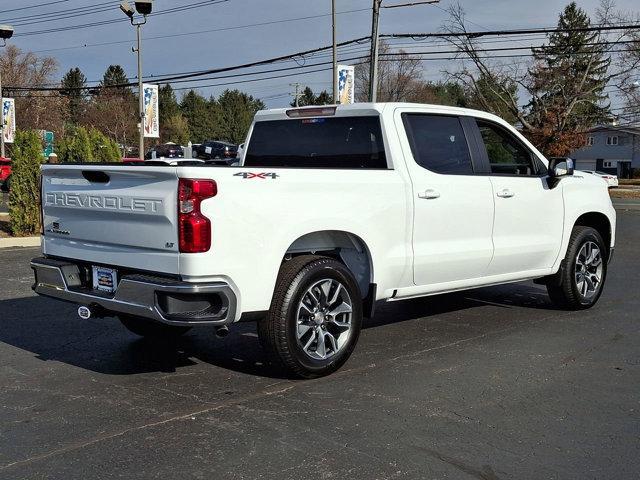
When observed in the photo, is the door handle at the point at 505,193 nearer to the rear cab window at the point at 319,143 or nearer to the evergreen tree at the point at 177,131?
the rear cab window at the point at 319,143

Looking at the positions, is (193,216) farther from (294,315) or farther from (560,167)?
(560,167)

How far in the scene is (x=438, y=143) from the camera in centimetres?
614

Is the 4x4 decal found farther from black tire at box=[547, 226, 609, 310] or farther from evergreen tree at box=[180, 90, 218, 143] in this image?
evergreen tree at box=[180, 90, 218, 143]

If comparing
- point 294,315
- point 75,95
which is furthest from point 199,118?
point 294,315

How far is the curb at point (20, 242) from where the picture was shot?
13.8 meters

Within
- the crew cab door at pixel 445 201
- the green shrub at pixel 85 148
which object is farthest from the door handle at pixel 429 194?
the green shrub at pixel 85 148

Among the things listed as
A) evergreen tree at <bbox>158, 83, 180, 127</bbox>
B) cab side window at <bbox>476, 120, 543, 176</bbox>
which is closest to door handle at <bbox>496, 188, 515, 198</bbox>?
cab side window at <bbox>476, 120, 543, 176</bbox>

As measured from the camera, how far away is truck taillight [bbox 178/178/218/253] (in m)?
4.38

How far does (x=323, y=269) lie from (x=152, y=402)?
1.45 meters

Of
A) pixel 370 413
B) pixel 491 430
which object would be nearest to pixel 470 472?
pixel 491 430

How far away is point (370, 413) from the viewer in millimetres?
4453

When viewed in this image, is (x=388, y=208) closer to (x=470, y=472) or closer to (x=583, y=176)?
(x=470, y=472)

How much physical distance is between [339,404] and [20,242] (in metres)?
11.2

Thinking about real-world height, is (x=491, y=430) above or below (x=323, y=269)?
below
